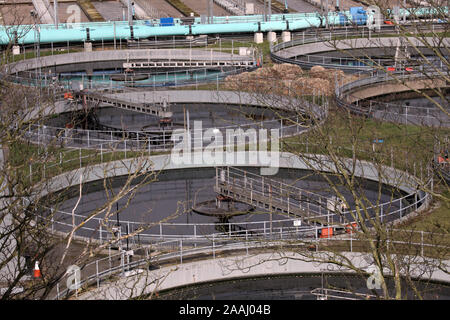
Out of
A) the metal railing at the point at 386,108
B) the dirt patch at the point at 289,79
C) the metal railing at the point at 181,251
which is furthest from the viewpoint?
the dirt patch at the point at 289,79

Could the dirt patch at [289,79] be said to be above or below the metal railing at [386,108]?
above

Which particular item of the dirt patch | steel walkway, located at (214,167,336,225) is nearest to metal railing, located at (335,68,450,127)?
the dirt patch

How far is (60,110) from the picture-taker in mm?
62906

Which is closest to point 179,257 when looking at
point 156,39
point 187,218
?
point 187,218

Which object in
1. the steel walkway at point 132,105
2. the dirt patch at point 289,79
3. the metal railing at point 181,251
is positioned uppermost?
the dirt patch at point 289,79

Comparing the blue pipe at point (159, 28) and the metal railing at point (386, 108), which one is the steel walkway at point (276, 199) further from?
the blue pipe at point (159, 28)

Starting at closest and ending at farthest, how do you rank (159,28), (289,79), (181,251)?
(181,251) → (289,79) → (159,28)

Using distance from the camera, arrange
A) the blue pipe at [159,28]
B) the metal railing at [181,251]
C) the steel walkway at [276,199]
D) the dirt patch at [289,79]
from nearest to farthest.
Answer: the metal railing at [181,251], the steel walkway at [276,199], the dirt patch at [289,79], the blue pipe at [159,28]

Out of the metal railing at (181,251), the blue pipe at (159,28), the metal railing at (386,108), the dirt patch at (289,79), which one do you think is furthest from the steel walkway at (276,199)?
the blue pipe at (159,28)

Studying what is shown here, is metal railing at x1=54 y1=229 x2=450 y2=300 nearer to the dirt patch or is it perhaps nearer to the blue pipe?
the dirt patch

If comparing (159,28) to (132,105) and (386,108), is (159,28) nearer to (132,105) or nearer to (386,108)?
(132,105)

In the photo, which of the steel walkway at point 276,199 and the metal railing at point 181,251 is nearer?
the metal railing at point 181,251

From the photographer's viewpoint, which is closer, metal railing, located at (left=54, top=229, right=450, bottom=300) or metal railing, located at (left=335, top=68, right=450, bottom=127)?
metal railing, located at (left=54, top=229, right=450, bottom=300)

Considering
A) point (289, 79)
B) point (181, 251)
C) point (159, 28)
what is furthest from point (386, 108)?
point (159, 28)
